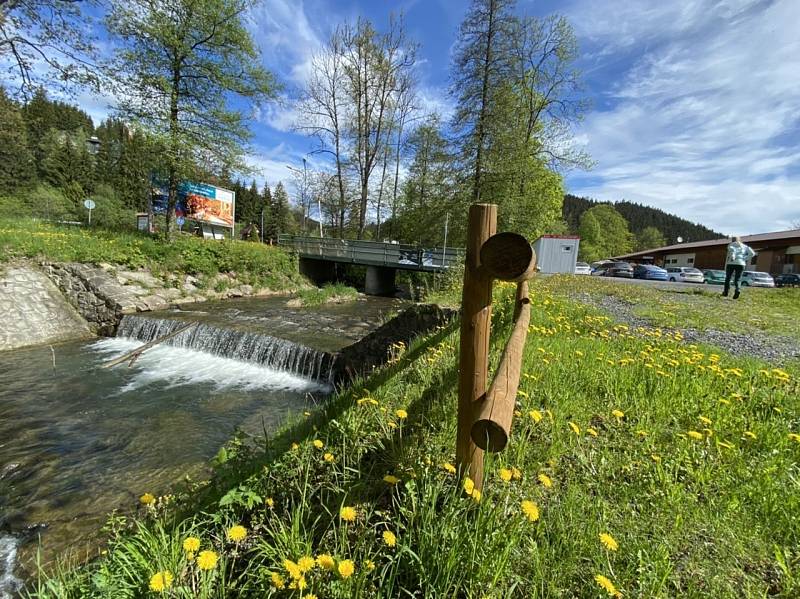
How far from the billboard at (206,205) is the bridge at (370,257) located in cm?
496

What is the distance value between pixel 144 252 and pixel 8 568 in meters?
13.3

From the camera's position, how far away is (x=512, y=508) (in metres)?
1.85

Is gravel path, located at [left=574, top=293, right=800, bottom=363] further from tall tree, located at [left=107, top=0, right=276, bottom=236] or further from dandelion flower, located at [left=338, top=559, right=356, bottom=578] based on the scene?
tall tree, located at [left=107, top=0, right=276, bottom=236]

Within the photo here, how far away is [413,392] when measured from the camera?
3309 mm

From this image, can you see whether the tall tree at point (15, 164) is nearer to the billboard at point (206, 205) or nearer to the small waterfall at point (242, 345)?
the billboard at point (206, 205)

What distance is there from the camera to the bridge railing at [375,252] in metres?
18.9

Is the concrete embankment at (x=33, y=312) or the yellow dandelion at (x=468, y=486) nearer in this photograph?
the yellow dandelion at (x=468, y=486)

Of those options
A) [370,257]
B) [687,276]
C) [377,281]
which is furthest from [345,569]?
[687,276]

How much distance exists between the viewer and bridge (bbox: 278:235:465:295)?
1906 cm

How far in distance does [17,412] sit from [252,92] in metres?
14.9

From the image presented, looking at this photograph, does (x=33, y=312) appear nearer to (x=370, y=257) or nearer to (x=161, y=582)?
(x=161, y=582)

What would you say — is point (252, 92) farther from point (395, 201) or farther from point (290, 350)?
point (395, 201)

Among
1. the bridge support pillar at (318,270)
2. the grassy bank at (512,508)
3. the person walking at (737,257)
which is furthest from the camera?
the bridge support pillar at (318,270)

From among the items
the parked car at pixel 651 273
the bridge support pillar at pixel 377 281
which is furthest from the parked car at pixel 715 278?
the bridge support pillar at pixel 377 281
